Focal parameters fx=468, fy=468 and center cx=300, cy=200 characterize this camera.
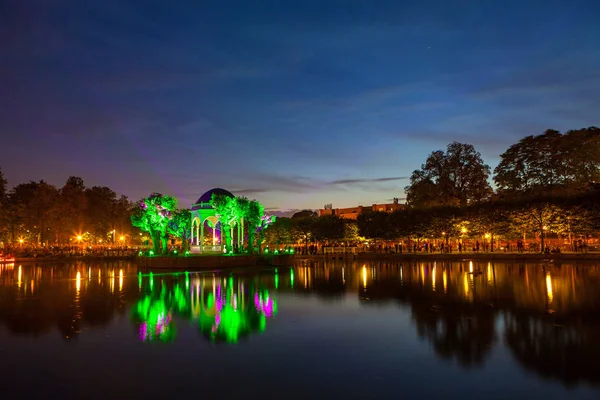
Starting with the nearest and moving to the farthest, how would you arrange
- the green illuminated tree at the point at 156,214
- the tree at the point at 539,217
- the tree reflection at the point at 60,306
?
the tree reflection at the point at 60,306 → the green illuminated tree at the point at 156,214 → the tree at the point at 539,217

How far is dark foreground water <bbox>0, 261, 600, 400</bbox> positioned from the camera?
8.00 m

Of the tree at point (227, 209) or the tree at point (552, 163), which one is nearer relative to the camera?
the tree at point (227, 209)

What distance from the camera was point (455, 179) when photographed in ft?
218

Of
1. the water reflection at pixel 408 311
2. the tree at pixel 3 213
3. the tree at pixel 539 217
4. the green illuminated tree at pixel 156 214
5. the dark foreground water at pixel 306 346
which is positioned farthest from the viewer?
the tree at pixel 3 213

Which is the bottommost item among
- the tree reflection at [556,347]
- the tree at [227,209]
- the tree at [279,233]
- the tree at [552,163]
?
the tree reflection at [556,347]

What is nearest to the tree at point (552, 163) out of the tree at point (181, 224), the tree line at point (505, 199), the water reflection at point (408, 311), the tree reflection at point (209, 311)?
the tree line at point (505, 199)

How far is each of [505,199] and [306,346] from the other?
54.5 meters

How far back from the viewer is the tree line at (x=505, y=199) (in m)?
49.0

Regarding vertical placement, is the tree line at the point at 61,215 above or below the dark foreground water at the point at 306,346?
above

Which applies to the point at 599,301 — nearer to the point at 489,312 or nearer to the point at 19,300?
the point at 489,312

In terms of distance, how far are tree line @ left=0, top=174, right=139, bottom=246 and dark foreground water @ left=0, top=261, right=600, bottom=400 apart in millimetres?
59314

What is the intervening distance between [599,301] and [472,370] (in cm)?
1083

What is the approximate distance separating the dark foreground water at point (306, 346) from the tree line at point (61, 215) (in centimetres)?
5931

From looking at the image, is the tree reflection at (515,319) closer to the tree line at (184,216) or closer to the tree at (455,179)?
the tree line at (184,216)
